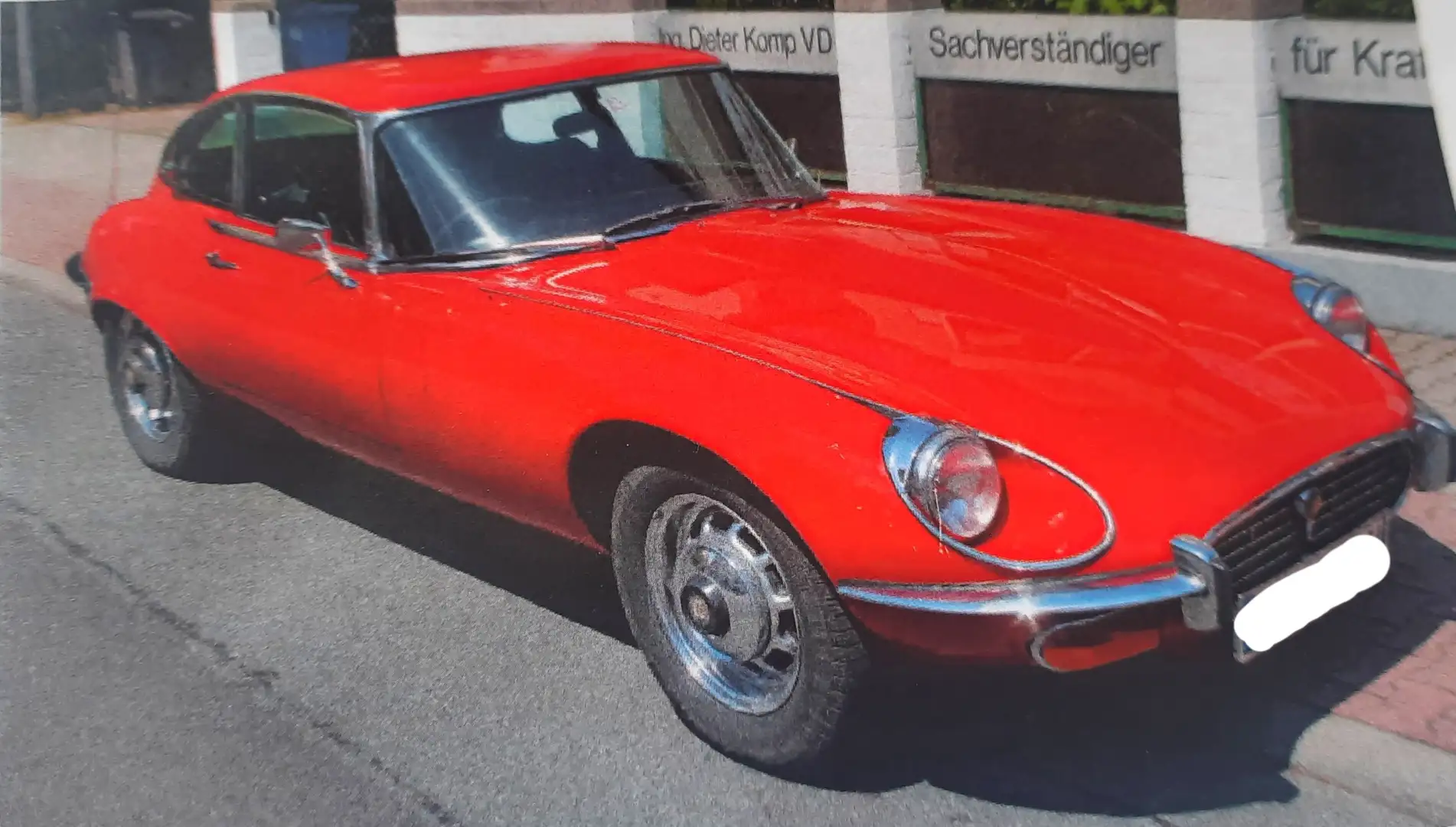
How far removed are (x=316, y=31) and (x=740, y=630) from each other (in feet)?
44.5

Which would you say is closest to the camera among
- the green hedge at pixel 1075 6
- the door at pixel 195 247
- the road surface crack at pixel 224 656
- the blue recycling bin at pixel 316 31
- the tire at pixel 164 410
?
the road surface crack at pixel 224 656

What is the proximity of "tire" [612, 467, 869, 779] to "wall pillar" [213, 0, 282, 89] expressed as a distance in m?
13.4

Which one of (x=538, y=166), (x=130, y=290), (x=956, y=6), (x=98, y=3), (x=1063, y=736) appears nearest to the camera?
(x=1063, y=736)

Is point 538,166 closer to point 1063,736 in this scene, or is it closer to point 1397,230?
point 1063,736

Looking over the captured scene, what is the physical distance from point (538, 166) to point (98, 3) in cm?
1558

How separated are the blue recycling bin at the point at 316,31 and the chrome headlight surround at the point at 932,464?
13487 mm

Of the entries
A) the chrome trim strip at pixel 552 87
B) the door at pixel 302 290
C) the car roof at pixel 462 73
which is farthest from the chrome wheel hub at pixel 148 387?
the chrome trim strip at pixel 552 87

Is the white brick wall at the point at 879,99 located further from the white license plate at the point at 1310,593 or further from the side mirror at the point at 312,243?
the white license plate at the point at 1310,593

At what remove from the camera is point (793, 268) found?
4.12m

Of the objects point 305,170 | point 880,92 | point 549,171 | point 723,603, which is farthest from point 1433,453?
point 880,92

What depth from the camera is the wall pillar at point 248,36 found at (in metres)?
16.1

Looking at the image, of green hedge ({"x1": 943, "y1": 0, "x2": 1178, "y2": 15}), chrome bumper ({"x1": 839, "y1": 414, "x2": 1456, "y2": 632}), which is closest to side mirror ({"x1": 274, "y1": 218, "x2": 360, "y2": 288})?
chrome bumper ({"x1": 839, "y1": 414, "x2": 1456, "y2": 632})

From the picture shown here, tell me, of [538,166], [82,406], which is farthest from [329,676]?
[82,406]

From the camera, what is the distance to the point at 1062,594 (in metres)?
3.10
